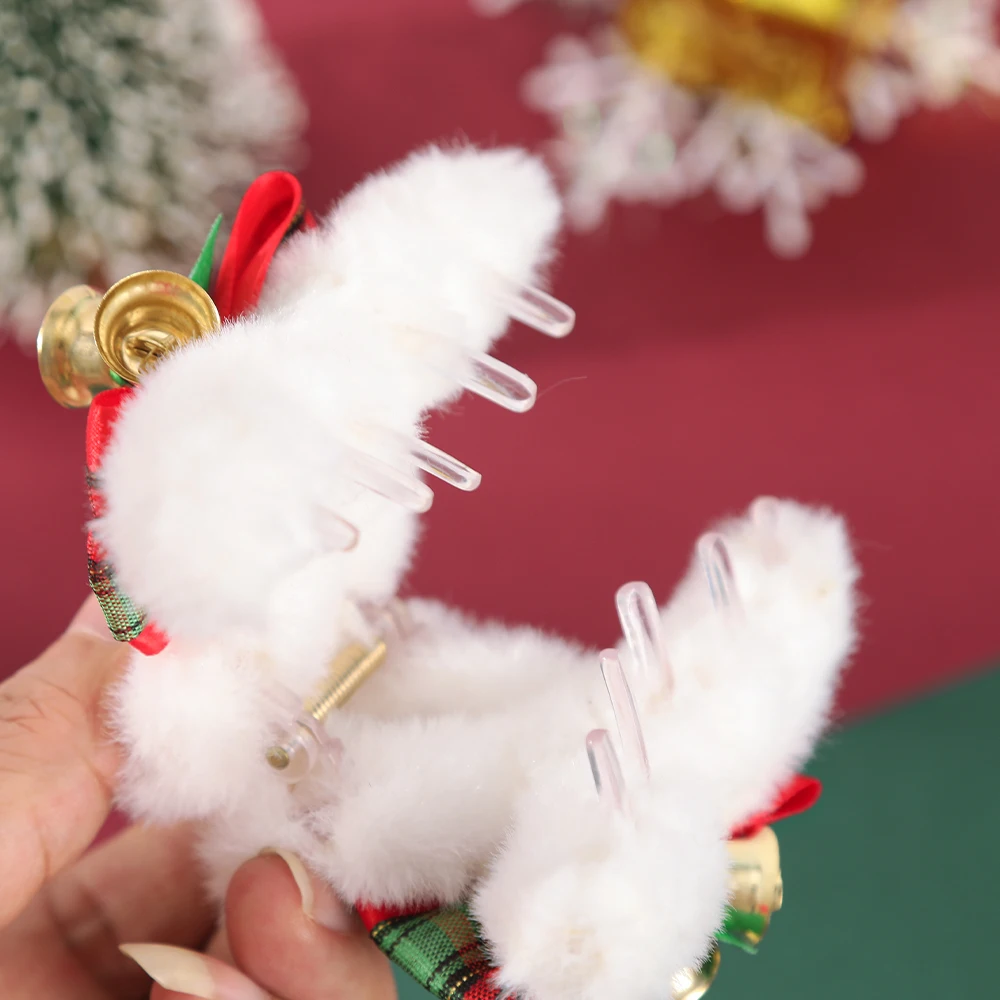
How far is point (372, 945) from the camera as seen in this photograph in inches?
15.8

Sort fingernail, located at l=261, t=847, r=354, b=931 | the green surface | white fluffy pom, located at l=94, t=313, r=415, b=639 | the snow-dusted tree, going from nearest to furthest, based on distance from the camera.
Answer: white fluffy pom, located at l=94, t=313, r=415, b=639 → fingernail, located at l=261, t=847, r=354, b=931 → the snow-dusted tree → the green surface

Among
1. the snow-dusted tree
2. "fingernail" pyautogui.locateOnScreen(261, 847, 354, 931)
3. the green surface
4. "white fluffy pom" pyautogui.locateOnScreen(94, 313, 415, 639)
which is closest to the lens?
"white fluffy pom" pyautogui.locateOnScreen(94, 313, 415, 639)

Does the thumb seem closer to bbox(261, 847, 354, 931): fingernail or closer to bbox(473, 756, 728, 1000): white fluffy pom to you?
bbox(261, 847, 354, 931): fingernail

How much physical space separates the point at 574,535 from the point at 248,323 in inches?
18.2

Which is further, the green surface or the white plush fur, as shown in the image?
the green surface

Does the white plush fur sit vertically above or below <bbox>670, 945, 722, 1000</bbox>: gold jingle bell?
above

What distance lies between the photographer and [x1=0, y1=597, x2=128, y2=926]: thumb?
0.39 metres

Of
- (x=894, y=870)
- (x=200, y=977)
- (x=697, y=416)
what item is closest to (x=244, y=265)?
(x=200, y=977)

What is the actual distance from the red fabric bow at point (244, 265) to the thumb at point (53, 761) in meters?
0.09

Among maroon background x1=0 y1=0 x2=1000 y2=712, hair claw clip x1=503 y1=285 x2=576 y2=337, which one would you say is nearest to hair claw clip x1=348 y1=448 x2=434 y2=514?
hair claw clip x1=503 y1=285 x2=576 y2=337

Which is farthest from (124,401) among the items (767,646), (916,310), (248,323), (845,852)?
(845,852)

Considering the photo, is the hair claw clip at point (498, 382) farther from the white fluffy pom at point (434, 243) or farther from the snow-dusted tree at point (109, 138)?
the snow-dusted tree at point (109, 138)

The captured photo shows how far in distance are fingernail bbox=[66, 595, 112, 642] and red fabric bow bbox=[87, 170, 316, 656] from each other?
0.12m

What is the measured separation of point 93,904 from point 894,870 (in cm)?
67
